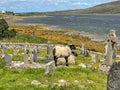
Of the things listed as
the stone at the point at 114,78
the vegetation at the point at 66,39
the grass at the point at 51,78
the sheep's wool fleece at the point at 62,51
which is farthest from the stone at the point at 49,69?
the vegetation at the point at 66,39

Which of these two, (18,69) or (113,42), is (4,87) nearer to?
(18,69)

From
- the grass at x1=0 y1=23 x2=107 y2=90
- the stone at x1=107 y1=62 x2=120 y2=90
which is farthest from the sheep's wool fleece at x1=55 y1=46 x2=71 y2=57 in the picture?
the stone at x1=107 y1=62 x2=120 y2=90

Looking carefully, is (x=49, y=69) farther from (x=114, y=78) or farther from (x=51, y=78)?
(x=114, y=78)

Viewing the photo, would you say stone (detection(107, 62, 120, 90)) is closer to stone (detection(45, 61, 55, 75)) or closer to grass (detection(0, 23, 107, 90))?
grass (detection(0, 23, 107, 90))

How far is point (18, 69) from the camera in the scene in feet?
84.4

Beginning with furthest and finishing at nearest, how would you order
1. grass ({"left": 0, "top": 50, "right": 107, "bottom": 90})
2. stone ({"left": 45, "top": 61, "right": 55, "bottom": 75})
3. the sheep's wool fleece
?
the sheep's wool fleece → stone ({"left": 45, "top": 61, "right": 55, "bottom": 75}) → grass ({"left": 0, "top": 50, "right": 107, "bottom": 90})

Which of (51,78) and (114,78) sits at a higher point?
(114,78)

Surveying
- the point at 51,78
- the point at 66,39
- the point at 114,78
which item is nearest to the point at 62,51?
the point at 51,78

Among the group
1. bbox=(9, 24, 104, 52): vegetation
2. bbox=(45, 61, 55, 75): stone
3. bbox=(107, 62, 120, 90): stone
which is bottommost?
bbox=(9, 24, 104, 52): vegetation

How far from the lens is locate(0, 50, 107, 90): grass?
19938 millimetres

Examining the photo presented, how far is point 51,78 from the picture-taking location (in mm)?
22281

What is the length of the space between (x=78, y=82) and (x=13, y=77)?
4.13m

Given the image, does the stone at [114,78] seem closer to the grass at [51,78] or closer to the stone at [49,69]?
the grass at [51,78]

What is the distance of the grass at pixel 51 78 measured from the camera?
19.9 meters
